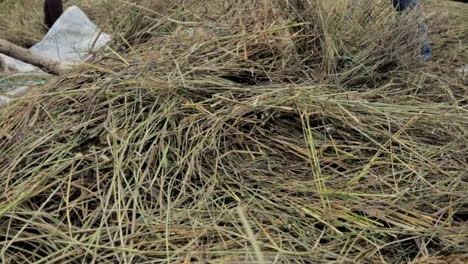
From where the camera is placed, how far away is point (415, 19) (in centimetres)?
222

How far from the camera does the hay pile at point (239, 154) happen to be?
125 centimetres

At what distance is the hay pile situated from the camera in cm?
125

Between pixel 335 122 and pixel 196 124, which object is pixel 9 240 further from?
pixel 335 122

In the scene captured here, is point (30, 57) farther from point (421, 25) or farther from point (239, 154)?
point (421, 25)

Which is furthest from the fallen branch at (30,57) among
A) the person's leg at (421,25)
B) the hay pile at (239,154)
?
the person's leg at (421,25)

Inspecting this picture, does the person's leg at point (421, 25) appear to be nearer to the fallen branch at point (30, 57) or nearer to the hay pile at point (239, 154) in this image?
the hay pile at point (239, 154)

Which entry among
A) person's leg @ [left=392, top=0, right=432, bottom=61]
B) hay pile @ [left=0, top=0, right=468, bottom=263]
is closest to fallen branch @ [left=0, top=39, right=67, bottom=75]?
hay pile @ [left=0, top=0, right=468, bottom=263]

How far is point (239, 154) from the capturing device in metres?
1.54

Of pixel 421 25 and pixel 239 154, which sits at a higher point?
pixel 421 25

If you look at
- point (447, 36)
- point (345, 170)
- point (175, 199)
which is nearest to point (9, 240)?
point (175, 199)

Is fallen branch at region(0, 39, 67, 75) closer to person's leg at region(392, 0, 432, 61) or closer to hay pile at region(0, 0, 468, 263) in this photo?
hay pile at region(0, 0, 468, 263)

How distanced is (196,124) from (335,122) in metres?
0.45

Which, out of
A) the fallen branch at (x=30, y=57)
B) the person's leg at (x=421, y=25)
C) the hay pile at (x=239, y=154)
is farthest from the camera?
the person's leg at (x=421, y=25)

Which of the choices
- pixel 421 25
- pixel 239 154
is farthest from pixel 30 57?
pixel 421 25
